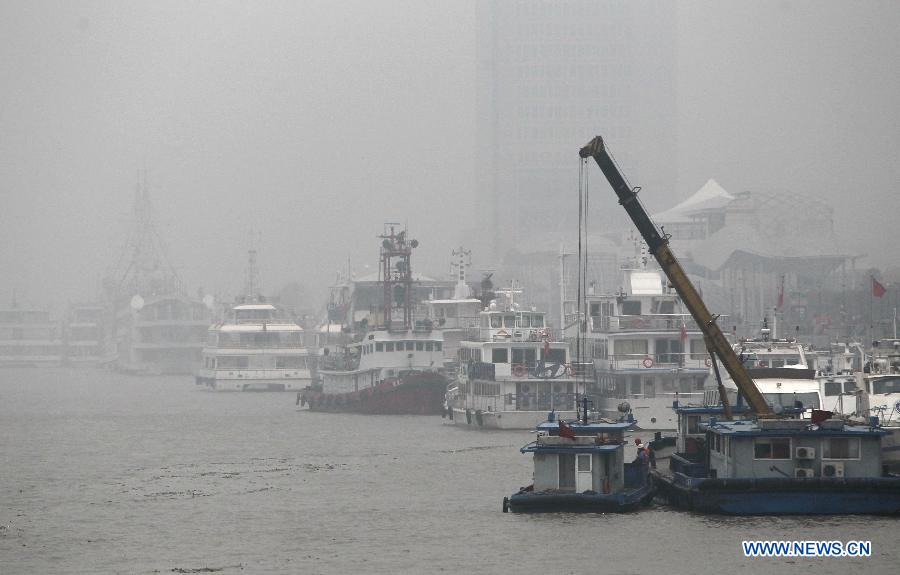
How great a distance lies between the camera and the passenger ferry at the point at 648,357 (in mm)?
76125

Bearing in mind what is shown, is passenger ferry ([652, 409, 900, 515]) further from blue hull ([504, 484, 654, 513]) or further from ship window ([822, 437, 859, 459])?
blue hull ([504, 484, 654, 513])

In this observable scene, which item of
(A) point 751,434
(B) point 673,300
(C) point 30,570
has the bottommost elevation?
(C) point 30,570

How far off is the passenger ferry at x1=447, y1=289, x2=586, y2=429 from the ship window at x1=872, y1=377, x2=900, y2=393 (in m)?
22.7

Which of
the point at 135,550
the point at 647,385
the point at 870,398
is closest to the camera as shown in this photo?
the point at 135,550

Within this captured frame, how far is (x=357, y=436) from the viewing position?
81.4 metres

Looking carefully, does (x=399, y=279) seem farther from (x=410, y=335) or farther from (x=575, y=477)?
(x=575, y=477)

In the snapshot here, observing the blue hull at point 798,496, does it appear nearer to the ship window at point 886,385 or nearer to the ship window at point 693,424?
the ship window at point 693,424

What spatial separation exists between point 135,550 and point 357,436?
37785 millimetres

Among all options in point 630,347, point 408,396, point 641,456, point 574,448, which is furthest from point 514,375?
point 574,448

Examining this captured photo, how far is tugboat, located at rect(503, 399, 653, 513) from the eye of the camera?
4538 centimetres

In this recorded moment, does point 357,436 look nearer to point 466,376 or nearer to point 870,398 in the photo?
point 466,376

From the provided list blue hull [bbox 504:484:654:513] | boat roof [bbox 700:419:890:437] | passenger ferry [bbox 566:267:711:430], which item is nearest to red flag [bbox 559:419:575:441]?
blue hull [bbox 504:484:654:513]

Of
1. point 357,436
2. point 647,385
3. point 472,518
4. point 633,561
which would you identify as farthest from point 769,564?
point 357,436

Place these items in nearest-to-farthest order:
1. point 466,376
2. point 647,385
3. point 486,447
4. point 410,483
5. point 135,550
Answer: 1. point 135,550
2. point 410,483
3. point 486,447
4. point 647,385
5. point 466,376
